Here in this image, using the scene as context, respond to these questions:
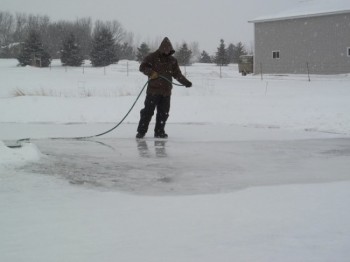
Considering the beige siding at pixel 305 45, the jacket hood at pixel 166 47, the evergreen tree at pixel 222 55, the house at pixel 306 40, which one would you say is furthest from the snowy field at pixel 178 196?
the evergreen tree at pixel 222 55

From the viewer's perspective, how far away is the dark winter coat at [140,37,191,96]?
8875 millimetres

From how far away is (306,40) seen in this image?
120 feet

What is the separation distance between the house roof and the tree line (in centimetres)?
2168

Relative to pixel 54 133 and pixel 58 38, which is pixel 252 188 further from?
pixel 58 38

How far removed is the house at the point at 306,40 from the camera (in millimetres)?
35000

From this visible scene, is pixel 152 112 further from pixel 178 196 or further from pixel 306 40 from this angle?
pixel 306 40

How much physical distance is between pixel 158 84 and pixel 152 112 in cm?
54

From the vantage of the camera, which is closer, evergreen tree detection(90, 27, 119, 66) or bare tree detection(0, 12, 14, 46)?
evergreen tree detection(90, 27, 119, 66)

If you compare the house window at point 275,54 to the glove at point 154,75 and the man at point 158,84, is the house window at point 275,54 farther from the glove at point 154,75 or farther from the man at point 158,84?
the glove at point 154,75

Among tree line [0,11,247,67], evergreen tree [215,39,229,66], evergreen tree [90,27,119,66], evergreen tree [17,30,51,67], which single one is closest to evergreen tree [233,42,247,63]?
tree line [0,11,247,67]

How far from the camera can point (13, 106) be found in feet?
42.2

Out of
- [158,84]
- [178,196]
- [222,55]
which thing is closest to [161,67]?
[158,84]

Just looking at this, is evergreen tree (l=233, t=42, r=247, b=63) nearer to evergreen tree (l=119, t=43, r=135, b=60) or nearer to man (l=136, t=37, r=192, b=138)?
evergreen tree (l=119, t=43, r=135, b=60)

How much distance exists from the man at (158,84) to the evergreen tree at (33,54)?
45.5 m
